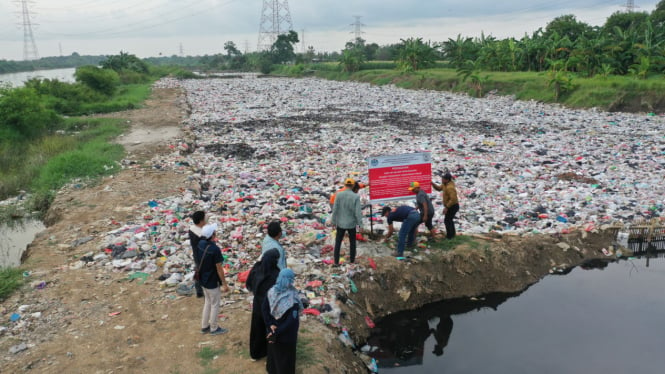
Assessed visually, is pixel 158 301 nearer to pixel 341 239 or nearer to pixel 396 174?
pixel 341 239

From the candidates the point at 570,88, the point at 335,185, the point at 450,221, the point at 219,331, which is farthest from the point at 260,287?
the point at 570,88

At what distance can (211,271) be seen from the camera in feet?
13.1

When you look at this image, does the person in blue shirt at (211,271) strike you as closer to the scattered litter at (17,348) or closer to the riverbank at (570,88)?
the scattered litter at (17,348)

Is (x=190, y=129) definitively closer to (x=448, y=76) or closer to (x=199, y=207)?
(x=199, y=207)

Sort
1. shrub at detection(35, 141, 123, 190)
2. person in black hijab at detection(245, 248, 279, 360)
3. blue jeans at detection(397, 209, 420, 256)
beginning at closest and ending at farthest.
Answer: person in black hijab at detection(245, 248, 279, 360), blue jeans at detection(397, 209, 420, 256), shrub at detection(35, 141, 123, 190)

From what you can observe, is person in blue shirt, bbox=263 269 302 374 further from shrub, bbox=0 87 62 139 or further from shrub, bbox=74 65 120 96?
shrub, bbox=74 65 120 96

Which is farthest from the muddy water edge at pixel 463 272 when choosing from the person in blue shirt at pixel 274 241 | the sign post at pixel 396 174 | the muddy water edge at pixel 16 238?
the muddy water edge at pixel 16 238

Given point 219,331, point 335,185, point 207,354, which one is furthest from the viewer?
point 335,185

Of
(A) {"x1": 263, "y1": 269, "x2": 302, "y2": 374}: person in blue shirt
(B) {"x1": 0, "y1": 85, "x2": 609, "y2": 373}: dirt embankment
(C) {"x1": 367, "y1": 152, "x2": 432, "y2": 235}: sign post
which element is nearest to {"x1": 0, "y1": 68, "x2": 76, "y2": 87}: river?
(B) {"x1": 0, "y1": 85, "x2": 609, "y2": 373}: dirt embankment

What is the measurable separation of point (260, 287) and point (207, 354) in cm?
103

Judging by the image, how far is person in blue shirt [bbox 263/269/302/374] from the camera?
333 centimetres

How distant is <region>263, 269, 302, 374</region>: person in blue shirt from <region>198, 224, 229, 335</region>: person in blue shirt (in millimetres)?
807

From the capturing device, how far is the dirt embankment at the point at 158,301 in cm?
400

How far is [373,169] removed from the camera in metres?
6.14
